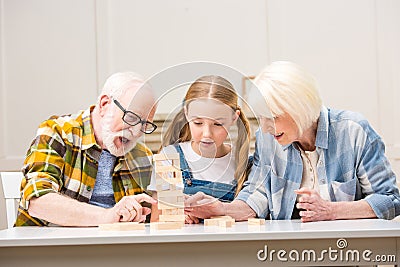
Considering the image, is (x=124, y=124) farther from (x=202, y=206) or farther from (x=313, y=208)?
(x=313, y=208)

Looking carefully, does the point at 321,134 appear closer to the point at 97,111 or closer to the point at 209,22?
the point at 97,111

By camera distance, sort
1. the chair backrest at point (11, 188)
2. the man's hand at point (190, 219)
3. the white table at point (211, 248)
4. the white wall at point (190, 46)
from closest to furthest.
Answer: the white table at point (211, 248)
the man's hand at point (190, 219)
the chair backrest at point (11, 188)
the white wall at point (190, 46)

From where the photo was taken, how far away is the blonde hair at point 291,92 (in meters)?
1.81

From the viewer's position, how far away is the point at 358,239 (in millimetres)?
1360

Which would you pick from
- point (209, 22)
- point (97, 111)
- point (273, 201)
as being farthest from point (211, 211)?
point (209, 22)

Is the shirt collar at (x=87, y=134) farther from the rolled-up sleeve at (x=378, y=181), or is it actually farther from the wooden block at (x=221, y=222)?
the rolled-up sleeve at (x=378, y=181)

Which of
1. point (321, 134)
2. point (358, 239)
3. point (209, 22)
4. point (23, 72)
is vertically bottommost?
point (358, 239)

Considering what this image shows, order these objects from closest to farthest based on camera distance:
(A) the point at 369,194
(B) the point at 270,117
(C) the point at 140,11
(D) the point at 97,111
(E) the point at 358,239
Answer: (E) the point at 358,239, (B) the point at 270,117, (A) the point at 369,194, (D) the point at 97,111, (C) the point at 140,11

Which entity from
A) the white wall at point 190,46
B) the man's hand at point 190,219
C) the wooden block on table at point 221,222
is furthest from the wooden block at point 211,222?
the white wall at point 190,46

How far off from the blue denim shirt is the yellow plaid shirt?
0.39m

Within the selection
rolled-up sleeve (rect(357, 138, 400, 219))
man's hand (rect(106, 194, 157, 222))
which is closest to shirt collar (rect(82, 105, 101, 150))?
man's hand (rect(106, 194, 157, 222))

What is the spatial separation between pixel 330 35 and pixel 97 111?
65.5 inches

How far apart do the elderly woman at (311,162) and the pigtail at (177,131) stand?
0.22 meters

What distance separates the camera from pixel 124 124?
5.62ft
